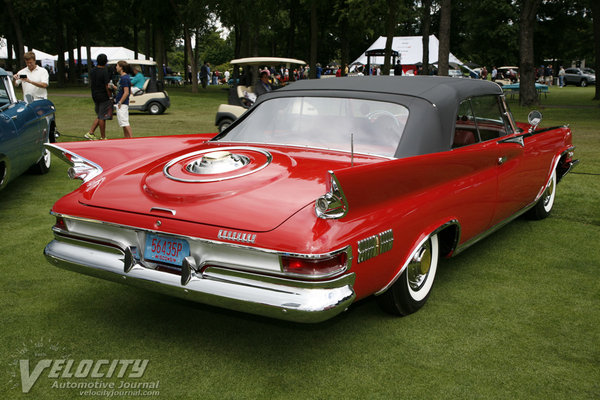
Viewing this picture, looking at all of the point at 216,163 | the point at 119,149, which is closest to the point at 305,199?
the point at 216,163

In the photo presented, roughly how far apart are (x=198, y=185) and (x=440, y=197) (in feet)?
5.04

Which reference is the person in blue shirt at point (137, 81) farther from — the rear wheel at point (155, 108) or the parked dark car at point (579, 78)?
the parked dark car at point (579, 78)

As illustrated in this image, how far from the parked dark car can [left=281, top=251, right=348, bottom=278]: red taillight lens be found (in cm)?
5309

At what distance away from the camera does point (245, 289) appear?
293 centimetres

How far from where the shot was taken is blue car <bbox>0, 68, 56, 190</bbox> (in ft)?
20.2

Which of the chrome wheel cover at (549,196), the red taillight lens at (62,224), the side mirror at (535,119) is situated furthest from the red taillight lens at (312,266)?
the chrome wheel cover at (549,196)

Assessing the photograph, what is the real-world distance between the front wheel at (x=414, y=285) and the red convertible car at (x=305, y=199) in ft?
0.04

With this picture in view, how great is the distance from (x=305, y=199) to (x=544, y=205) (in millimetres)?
4150

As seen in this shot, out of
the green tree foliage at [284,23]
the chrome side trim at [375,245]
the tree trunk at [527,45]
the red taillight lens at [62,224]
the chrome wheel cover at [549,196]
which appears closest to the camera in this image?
the chrome side trim at [375,245]

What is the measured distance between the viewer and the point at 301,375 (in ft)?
10.2

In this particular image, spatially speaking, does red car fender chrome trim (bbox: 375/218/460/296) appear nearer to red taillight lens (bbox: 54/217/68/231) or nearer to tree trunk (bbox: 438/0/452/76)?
red taillight lens (bbox: 54/217/68/231)

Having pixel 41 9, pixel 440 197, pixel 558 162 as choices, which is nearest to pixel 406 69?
pixel 41 9

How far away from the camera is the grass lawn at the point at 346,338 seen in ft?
9.87

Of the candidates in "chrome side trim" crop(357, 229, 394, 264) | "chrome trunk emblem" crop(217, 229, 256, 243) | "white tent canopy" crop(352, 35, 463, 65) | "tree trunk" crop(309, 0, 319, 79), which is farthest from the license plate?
"white tent canopy" crop(352, 35, 463, 65)
